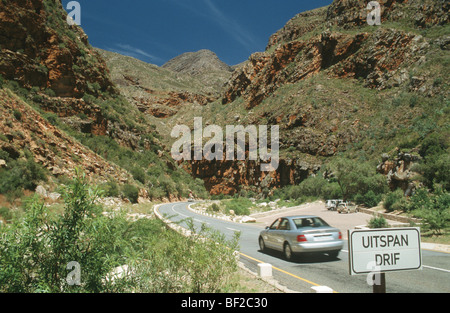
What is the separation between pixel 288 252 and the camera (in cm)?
907

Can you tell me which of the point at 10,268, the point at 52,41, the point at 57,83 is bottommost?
the point at 10,268

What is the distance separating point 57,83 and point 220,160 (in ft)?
132

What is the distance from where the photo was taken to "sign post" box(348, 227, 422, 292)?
276 centimetres

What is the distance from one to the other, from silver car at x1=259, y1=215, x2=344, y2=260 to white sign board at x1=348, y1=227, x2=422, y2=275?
5651 mm

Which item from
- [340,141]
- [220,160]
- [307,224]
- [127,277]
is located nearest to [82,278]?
[127,277]

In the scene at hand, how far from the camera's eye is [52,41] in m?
35.3

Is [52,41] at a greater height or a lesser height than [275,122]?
greater

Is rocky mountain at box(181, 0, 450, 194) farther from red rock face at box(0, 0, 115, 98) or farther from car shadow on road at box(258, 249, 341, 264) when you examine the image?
red rock face at box(0, 0, 115, 98)

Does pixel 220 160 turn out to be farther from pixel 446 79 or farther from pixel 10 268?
pixel 10 268

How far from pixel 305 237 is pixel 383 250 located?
5.77 meters

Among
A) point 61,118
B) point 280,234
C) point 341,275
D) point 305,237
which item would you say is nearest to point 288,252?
point 280,234

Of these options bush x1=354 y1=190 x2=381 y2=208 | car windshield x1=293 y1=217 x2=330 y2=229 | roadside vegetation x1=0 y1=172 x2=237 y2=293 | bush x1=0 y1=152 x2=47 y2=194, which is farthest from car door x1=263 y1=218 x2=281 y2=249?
bush x1=354 y1=190 x2=381 y2=208

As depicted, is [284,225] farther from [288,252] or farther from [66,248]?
[66,248]

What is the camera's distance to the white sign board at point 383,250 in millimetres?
2762
